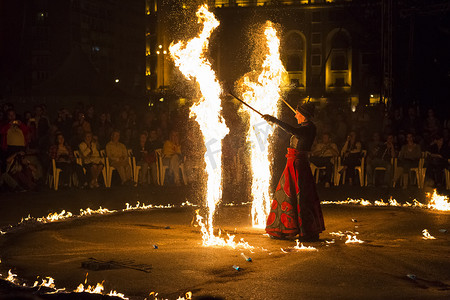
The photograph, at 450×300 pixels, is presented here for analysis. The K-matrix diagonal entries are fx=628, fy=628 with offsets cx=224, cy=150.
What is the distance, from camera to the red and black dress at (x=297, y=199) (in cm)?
896

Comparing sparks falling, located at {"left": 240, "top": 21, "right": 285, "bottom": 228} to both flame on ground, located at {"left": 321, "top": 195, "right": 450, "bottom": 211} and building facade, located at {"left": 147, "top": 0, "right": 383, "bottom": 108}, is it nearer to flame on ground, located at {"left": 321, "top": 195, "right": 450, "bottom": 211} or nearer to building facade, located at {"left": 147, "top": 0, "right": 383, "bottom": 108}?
flame on ground, located at {"left": 321, "top": 195, "right": 450, "bottom": 211}

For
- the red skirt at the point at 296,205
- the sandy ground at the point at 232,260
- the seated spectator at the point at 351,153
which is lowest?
the sandy ground at the point at 232,260

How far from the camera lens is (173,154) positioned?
17.7m

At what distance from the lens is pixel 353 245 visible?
854 centimetres

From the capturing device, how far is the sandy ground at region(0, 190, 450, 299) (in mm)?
6148

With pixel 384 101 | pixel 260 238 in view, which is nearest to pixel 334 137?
pixel 384 101

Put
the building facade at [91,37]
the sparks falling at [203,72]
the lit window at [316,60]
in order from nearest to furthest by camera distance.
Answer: the sparks falling at [203,72] → the lit window at [316,60] → the building facade at [91,37]

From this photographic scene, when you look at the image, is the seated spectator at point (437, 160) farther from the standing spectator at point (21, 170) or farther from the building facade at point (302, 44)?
the building facade at point (302, 44)

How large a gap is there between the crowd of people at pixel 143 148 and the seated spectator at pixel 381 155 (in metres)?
0.03

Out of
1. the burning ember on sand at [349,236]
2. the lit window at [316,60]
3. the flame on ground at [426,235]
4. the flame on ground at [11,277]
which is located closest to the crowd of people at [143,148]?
the flame on ground at [426,235]

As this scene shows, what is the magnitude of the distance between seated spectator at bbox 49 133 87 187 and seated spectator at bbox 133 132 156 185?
1.87 meters

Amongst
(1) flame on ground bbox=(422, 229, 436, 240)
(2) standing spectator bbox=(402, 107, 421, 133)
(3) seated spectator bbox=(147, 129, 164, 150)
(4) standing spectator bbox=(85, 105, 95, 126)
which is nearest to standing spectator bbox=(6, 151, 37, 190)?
(4) standing spectator bbox=(85, 105, 95, 126)

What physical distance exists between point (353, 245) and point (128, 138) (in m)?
10.7

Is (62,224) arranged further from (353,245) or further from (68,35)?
(68,35)
